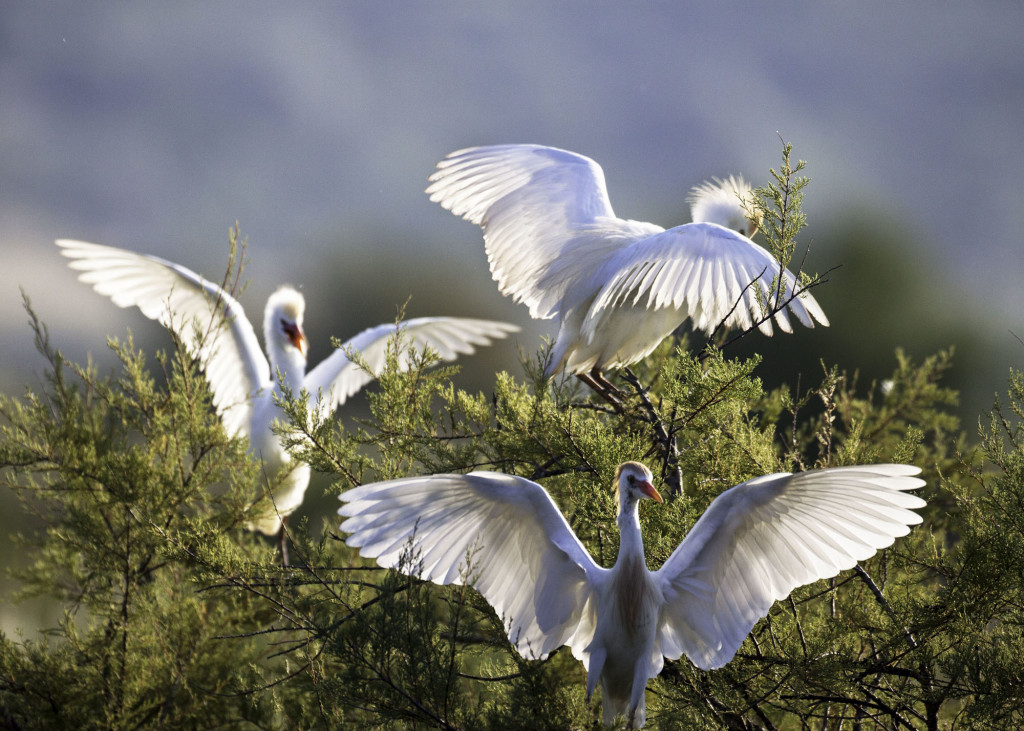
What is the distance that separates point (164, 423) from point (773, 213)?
2.21 m

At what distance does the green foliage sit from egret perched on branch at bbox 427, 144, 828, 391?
189 millimetres

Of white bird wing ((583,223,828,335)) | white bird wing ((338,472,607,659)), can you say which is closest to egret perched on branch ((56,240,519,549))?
white bird wing ((583,223,828,335))

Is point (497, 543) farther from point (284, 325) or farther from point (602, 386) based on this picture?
point (284, 325)

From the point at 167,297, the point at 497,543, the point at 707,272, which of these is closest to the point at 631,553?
the point at 497,543

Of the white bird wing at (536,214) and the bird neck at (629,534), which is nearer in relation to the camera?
the bird neck at (629,534)

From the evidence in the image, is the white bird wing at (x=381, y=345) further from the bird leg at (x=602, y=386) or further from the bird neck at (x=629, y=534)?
the bird neck at (x=629, y=534)

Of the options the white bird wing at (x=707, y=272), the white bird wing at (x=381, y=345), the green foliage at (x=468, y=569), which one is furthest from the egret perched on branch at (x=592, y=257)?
the white bird wing at (x=381, y=345)

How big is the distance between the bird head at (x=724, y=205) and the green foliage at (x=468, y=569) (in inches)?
22.9

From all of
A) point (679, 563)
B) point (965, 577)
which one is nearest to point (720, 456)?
point (679, 563)

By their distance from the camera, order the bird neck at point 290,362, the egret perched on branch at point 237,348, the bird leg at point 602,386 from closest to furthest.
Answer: the bird leg at point 602,386, the egret perched on branch at point 237,348, the bird neck at point 290,362

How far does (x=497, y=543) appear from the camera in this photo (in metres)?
2.19

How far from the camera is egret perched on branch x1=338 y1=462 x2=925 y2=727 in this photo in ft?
6.63

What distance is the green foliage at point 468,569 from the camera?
198cm

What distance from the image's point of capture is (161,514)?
3.10 metres
